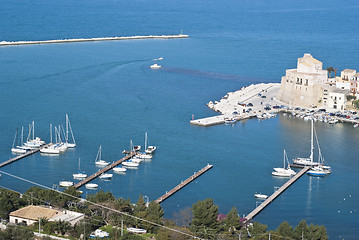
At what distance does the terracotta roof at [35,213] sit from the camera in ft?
96.1

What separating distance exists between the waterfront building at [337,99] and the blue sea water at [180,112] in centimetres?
348

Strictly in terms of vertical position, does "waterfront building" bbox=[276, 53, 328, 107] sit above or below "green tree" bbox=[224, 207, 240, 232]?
above

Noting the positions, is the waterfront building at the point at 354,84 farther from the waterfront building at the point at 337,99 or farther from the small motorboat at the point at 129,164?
the small motorboat at the point at 129,164

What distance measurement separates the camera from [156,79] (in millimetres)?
64312

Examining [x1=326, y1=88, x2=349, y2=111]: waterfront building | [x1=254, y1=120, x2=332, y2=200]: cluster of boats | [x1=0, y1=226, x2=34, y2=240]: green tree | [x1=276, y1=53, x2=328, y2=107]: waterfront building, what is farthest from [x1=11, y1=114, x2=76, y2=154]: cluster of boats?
[x1=326, y1=88, x2=349, y2=111]: waterfront building

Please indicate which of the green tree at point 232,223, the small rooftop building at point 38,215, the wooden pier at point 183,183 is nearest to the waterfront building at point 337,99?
the wooden pier at point 183,183

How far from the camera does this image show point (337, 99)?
174 feet

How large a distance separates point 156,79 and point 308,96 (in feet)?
52.3

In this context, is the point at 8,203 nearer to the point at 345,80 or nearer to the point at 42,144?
the point at 42,144

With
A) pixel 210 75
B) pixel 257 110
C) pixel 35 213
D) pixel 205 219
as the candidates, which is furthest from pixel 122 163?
pixel 210 75

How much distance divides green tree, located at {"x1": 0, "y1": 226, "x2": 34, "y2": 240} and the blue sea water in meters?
8.52

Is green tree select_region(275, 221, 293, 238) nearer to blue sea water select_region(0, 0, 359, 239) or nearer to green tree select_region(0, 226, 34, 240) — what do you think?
blue sea water select_region(0, 0, 359, 239)

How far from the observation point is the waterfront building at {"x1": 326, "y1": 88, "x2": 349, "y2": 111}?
52.8m

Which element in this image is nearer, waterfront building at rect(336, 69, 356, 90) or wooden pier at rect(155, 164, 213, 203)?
wooden pier at rect(155, 164, 213, 203)
